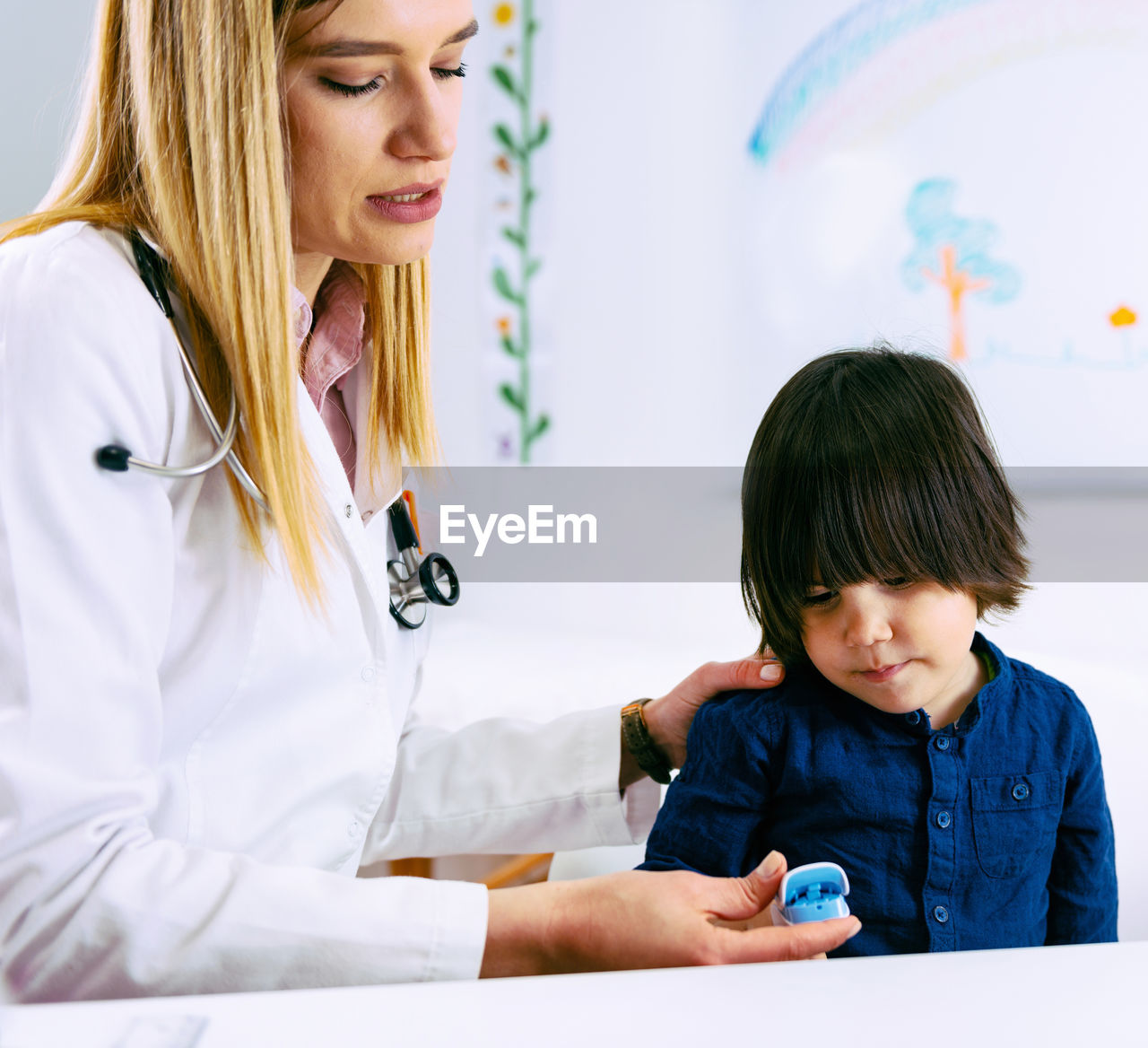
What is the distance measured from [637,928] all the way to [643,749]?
301 mm

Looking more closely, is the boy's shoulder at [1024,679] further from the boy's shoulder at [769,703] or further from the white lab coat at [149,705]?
the white lab coat at [149,705]

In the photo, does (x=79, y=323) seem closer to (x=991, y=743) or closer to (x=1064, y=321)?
(x=991, y=743)

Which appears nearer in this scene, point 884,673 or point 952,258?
point 884,673

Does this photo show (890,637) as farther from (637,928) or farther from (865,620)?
(637,928)

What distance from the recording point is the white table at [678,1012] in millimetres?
451

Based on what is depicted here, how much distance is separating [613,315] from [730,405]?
0.53ft

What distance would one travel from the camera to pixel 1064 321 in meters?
1.07

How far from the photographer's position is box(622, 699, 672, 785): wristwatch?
86cm

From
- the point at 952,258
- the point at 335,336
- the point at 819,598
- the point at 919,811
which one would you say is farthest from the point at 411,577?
the point at 952,258

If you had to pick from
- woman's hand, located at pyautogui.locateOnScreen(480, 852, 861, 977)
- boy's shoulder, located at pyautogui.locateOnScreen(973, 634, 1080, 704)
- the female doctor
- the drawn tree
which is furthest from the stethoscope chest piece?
the drawn tree

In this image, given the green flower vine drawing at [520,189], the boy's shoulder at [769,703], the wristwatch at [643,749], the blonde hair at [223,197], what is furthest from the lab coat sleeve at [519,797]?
the green flower vine drawing at [520,189]

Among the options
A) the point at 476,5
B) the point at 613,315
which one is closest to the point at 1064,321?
the point at 613,315

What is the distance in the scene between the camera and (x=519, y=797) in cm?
86

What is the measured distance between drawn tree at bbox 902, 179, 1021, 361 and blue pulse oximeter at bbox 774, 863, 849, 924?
0.64 metres
